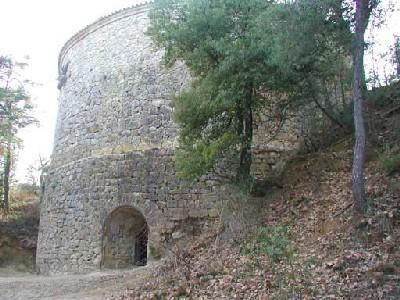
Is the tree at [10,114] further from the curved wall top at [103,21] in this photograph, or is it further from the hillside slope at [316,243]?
the hillside slope at [316,243]

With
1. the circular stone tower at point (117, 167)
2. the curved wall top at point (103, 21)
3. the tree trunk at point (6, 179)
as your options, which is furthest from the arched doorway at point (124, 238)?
the tree trunk at point (6, 179)

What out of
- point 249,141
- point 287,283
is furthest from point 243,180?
point 287,283

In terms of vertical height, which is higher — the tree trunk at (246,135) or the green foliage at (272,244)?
the tree trunk at (246,135)

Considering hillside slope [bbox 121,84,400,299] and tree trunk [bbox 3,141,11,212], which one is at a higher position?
tree trunk [bbox 3,141,11,212]

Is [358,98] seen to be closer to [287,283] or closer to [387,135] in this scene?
[387,135]

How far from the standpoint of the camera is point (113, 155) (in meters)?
13.4

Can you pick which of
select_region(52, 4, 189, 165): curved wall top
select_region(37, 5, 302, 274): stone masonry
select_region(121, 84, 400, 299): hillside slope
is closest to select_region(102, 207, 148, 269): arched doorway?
select_region(37, 5, 302, 274): stone masonry

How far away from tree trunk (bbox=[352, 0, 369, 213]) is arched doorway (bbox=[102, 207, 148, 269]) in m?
7.03

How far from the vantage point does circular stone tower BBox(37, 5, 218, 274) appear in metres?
12.4

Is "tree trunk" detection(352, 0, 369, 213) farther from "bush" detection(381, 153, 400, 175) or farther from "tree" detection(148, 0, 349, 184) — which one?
"bush" detection(381, 153, 400, 175)

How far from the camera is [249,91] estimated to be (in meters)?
9.55

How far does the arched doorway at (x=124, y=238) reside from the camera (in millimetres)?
12883

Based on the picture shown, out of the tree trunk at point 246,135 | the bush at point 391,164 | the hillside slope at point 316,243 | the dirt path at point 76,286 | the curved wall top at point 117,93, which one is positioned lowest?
the dirt path at point 76,286

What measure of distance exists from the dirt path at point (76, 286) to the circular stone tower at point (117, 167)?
1037mm
